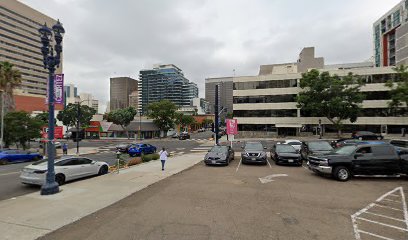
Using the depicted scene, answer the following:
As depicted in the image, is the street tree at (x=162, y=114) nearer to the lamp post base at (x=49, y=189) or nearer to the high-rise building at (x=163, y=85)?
the lamp post base at (x=49, y=189)

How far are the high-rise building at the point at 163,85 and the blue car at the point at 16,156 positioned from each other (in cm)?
14096

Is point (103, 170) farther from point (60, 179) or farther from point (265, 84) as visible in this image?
point (265, 84)

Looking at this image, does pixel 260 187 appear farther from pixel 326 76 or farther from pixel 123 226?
pixel 326 76

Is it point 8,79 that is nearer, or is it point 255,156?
point 255,156

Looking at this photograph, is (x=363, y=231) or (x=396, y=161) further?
(x=396, y=161)

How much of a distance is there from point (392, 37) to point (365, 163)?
323ft

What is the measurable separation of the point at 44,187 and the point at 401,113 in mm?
60973

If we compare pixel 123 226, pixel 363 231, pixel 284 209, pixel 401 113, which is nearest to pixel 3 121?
pixel 123 226

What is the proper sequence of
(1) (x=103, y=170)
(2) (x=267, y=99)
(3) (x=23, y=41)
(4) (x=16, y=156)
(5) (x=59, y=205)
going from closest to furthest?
1. (5) (x=59, y=205)
2. (1) (x=103, y=170)
3. (4) (x=16, y=156)
4. (2) (x=267, y=99)
5. (3) (x=23, y=41)

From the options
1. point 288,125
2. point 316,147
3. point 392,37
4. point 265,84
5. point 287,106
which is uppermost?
point 392,37

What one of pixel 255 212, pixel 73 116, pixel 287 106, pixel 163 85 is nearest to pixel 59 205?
pixel 255 212

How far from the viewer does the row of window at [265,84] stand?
56.4 meters

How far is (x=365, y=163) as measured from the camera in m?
11.8

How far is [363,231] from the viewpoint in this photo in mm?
5898
